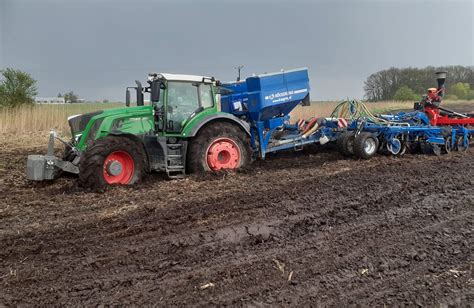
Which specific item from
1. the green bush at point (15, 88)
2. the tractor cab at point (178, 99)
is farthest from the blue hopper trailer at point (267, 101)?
the green bush at point (15, 88)

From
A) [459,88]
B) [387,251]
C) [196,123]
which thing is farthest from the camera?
[459,88]

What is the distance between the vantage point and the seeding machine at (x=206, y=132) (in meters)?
6.72

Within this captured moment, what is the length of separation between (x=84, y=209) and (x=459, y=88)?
57.0 metres

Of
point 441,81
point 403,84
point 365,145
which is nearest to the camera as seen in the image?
point 365,145

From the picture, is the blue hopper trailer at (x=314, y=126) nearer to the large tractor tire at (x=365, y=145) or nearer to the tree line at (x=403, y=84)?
the large tractor tire at (x=365, y=145)

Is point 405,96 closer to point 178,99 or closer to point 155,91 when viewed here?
point 178,99

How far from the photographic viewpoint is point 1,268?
365 cm

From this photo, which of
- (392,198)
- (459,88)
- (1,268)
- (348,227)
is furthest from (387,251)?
(459,88)

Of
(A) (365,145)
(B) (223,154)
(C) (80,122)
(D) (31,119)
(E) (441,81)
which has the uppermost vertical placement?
(E) (441,81)

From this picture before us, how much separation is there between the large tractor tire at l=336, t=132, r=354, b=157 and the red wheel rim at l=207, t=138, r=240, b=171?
3097 millimetres

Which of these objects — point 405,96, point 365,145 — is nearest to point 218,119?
point 365,145

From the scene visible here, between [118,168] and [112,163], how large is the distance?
0.14 m

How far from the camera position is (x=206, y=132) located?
7648 mm

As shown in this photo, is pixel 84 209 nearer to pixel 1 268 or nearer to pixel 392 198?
pixel 1 268
